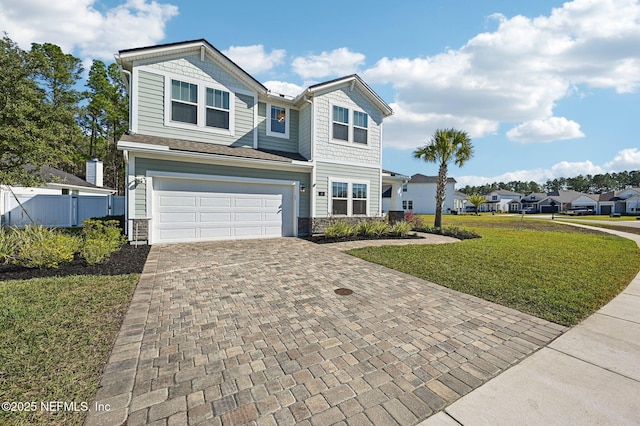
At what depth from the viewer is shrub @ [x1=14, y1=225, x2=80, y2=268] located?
561 centimetres

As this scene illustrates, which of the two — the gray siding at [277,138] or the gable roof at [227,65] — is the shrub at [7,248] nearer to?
the gable roof at [227,65]

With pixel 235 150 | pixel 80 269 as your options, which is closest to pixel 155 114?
pixel 235 150

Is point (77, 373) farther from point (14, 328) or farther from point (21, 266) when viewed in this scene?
point (21, 266)

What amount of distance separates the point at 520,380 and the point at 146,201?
32.5ft

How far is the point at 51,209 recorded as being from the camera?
13.4 meters

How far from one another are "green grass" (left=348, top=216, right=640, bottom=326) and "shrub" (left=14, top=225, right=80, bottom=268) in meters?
7.01

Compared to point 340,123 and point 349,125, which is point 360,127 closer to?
point 349,125

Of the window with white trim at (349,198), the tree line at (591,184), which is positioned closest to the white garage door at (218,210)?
the window with white trim at (349,198)

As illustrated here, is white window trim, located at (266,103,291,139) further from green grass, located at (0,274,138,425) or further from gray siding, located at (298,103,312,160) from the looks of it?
green grass, located at (0,274,138,425)

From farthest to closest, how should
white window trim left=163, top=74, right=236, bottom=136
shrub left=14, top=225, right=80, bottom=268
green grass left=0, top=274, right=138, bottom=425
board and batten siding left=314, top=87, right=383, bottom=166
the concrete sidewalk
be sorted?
board and batten siding left=314, top=87, right=383, bottom=166, white window trim left=163, top=74, right=236, bottom=136, shrub left=14, top=225, right=80, bottom=268, green grass left=0, top=274, right=138, bottom=425, the concrete sidewalk

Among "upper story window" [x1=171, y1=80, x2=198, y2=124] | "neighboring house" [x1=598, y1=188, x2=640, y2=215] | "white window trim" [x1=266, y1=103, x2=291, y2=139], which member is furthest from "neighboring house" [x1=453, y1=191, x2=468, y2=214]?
"upper story window" [x1=171, y1=80, x2=198, y2=124]

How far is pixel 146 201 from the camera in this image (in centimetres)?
875

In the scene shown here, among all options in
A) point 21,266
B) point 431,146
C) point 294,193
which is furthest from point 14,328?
point 431,146

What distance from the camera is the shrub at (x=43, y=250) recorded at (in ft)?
18.4
